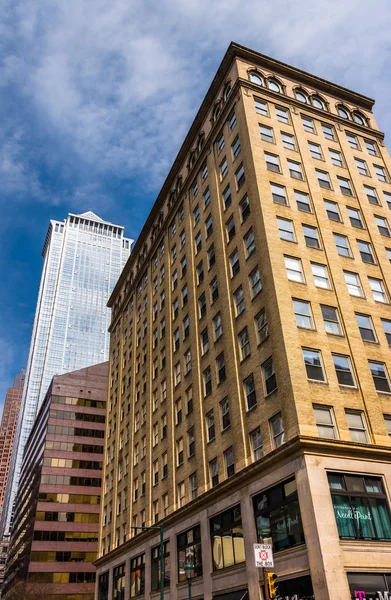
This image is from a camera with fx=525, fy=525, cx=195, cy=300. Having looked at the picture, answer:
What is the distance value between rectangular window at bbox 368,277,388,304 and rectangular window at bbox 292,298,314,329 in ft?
19.5

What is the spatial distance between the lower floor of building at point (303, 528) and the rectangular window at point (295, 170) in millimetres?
21364

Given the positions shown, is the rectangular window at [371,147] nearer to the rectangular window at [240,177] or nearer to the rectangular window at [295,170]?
the rectangular window at [295,170]

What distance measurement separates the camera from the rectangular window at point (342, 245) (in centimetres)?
3659

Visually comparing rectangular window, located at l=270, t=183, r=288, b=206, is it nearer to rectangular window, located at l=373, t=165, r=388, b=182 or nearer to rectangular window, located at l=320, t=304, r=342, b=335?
rectangular window, located at l=320, t=304, r=342, b=335

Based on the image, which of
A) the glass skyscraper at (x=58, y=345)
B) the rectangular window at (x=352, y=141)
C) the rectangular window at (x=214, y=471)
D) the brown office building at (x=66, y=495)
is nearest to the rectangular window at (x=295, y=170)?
the rectangular window at (x=352, y=141)

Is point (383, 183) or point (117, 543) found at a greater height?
point (383, 183)

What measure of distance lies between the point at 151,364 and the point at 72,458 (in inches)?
1733

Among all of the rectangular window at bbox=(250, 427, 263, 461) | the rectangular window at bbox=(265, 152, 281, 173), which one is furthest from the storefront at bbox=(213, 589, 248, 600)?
the rectangular window at bbox=(265, 152, 281, 173)

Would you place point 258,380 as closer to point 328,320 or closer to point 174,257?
point 328,320

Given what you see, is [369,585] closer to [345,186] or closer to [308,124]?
[345,186]

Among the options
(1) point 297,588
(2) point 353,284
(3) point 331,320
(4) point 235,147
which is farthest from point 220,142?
(1) point 297,588

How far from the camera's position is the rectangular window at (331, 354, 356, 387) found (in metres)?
29.8

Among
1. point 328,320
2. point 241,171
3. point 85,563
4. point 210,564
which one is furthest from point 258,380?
point 85,563

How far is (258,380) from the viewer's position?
31.5 meters
